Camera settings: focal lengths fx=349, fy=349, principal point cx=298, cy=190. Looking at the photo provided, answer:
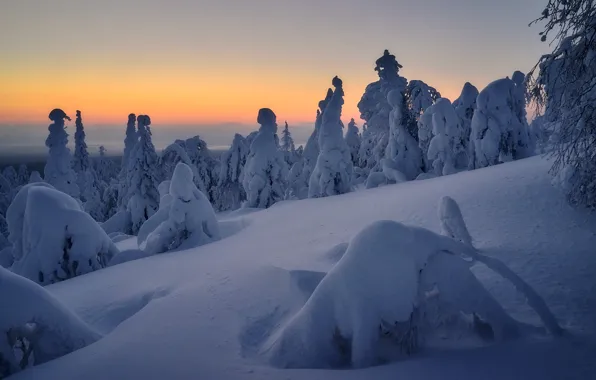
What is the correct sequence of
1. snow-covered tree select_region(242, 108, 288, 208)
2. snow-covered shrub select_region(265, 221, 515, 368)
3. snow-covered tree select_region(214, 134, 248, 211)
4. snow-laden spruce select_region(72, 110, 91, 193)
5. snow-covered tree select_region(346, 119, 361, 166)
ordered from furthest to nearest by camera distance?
snow-covered tree select_region(346, 119, 361, 166), snow-laden spruce select_region(72, 110, 91, 193), snow-covered tree select_region(214, 134, 248, 211), snow-covered tree select_region(242, 108, 288, 208), snow-covered shrub select_region(265, 221, 515, 368)

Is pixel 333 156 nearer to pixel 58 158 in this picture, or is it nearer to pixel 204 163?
pixel 204 163

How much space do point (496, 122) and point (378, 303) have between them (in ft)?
65.3

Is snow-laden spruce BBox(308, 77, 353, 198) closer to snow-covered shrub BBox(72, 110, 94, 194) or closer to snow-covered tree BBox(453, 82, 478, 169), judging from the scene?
snow-covered tree BBox(453, 82, 478, 169)

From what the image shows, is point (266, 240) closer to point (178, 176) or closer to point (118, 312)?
point (178, 176)

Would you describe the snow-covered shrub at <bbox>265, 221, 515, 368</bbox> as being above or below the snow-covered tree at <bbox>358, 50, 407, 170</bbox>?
below

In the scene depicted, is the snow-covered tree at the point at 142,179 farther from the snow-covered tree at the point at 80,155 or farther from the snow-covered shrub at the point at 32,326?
the snow-covered tree at the point at 80,155

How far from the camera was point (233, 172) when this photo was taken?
30.9 metres

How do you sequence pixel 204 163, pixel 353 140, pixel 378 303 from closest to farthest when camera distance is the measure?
pixel 378 303
pixel 204 163
pixel 353 140

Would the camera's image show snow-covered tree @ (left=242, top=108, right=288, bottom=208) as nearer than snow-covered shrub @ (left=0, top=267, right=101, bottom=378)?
No

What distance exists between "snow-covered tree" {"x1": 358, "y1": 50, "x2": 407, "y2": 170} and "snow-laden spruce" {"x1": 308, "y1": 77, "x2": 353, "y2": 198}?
340 inches

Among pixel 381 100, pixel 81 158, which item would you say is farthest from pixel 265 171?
pixel 81 158

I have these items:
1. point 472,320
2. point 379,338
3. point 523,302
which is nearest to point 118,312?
point 379,338

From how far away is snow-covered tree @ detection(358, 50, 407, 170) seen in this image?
28500 millimetres

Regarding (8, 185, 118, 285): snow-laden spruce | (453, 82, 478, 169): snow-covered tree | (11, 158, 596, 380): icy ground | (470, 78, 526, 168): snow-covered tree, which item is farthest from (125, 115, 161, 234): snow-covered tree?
(453, 82, 478, 169): snow-covered tree
